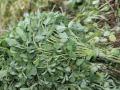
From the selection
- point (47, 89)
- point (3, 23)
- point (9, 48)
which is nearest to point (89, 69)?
point (47, 89)

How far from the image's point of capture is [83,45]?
2084 mm

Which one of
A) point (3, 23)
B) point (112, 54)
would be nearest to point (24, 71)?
point (112, 54)

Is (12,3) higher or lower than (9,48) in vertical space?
higher

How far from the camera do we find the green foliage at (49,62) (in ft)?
6.66

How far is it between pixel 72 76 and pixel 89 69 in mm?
102

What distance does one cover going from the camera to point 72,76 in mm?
2021

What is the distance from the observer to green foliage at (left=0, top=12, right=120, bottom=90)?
2.03 meters

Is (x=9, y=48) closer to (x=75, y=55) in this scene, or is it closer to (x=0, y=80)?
(x=0, y=80)

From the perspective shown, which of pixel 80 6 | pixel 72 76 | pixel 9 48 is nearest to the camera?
pixel 72 76

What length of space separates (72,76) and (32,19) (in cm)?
47

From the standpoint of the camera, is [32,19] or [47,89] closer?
[47,89]

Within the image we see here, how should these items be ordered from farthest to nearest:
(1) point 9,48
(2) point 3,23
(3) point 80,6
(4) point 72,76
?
1. (2) point 3,23
2. (3) point 80,6
3. (1) point 9,48
4. (4) point 72,76

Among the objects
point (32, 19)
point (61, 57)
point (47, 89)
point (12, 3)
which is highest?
point (12, 3)

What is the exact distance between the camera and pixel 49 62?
6.69ft
